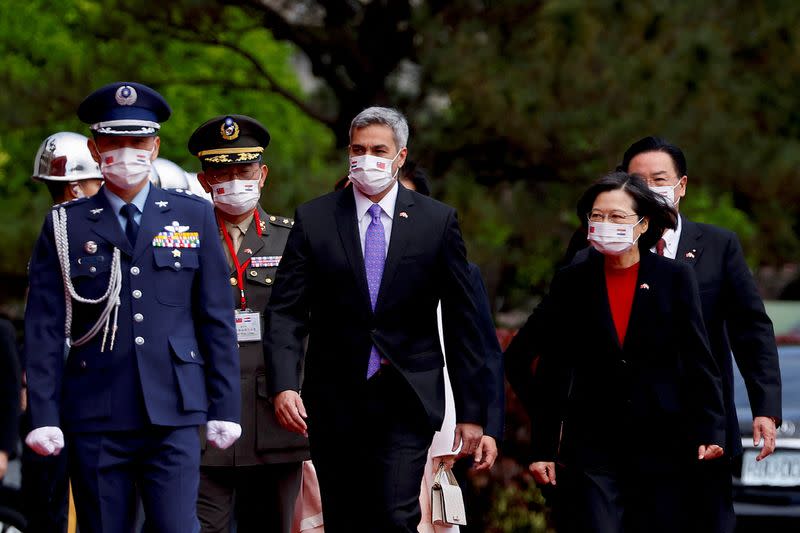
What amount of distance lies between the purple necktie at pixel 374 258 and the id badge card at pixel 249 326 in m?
0.74

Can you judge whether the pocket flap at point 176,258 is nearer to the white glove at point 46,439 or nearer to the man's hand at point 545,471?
the white glove at point 46,439

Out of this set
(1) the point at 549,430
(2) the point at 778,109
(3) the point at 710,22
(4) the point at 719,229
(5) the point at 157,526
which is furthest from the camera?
(2) the point at 778,109

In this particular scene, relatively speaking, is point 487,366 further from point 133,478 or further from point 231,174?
point 133,478

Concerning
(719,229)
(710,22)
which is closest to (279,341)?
(719,229)

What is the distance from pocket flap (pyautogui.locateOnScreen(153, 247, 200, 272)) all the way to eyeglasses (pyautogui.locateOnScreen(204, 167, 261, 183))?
1.41 metres

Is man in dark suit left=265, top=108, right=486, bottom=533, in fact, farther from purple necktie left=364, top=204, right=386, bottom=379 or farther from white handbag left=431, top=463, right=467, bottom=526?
white handbag left=431, top=463, right=467, bottom=526

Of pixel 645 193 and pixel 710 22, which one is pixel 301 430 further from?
pixel 710 22

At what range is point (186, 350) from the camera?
6.51 metres

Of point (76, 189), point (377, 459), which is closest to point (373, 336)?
point (377, 459)

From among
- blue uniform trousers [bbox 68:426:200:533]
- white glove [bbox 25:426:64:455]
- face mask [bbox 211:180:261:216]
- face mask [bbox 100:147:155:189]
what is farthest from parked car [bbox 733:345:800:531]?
white glove [bbox 25:426:64:455]

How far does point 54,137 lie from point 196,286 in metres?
2.76

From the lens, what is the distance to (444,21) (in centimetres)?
2031

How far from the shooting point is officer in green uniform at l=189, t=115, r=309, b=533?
7.77 metres

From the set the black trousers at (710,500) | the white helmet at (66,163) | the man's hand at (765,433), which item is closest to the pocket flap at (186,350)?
the black trousers at (710,500)
